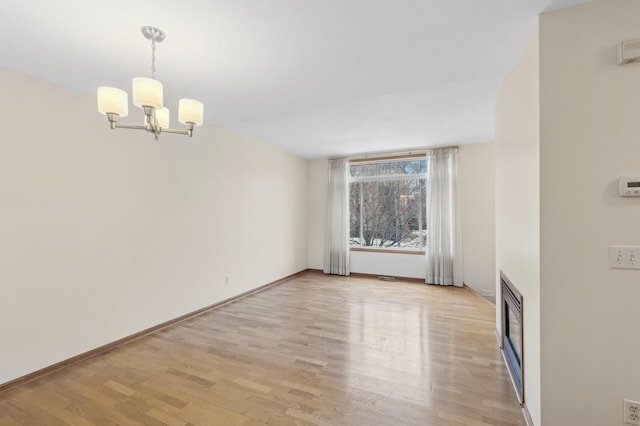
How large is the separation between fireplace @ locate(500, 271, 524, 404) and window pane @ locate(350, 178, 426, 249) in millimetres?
3015

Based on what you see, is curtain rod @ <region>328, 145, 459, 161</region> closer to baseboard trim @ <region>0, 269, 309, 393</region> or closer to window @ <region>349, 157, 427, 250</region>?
window @ <region>349, 157, 427, 250</region>

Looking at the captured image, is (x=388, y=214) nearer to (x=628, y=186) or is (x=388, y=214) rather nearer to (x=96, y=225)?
(x=628, y=186)

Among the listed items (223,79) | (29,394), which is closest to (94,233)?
(29,394)

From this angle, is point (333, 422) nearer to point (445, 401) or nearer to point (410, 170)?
point (445, 401)

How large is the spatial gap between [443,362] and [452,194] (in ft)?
11.3

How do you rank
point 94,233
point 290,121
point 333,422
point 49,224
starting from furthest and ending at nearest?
1. point 290,121
2. point 94,233
3. point 49,224
4. point 333,422

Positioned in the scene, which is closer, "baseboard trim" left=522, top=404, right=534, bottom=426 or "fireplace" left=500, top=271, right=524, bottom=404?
"baseboard trim" left=522, top=404, right=534, bottom=426

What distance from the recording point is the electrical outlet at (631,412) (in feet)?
4.59

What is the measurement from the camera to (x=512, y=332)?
2.53m

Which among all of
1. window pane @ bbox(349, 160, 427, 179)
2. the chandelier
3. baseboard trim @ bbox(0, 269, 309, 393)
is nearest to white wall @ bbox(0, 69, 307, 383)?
baseboard trim @ bbox(0, 269, 309, 393)

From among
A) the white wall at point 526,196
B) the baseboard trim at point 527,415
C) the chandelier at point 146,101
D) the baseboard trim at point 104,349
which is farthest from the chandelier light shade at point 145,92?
the baseboard trim at point 527,415

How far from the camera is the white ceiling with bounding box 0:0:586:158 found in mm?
1592

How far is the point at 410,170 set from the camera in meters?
5.75

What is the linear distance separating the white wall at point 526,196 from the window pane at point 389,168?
125 inches
